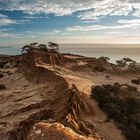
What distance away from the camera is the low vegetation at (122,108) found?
674 inches

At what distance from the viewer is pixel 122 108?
1902cm

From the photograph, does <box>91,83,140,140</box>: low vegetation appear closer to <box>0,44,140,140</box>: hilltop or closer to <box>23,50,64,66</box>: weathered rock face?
<box>0,44,140,140</box>: hilltop

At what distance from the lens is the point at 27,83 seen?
31.3m

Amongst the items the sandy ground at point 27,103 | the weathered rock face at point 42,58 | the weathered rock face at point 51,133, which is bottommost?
the sandy ground at point 27,103

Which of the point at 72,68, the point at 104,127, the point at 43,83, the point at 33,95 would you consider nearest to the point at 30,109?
the point at 33,95

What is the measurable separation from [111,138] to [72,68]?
26.8m

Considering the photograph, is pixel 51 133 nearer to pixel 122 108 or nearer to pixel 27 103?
pixel 122 108

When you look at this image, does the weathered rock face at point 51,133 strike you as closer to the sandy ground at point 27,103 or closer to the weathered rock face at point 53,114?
the weathered rock face at point 53,114

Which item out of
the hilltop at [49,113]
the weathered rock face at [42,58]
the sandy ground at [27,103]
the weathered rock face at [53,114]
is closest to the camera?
the hilltop at [49,113]

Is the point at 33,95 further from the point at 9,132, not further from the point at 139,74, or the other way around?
the point at 139,74

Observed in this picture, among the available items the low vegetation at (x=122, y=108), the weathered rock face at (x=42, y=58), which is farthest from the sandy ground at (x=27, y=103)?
the weathered rock face at (x=42, y=58)

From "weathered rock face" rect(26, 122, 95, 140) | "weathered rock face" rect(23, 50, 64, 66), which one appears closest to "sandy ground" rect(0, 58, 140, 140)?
"weathered rock face" rect(23, 50, 64, 66)

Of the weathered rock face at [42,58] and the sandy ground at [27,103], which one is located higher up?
the weathered rock face at [42,58]

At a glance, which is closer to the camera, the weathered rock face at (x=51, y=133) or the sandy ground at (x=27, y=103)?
the weathered rock face at (x=51, y=133)
